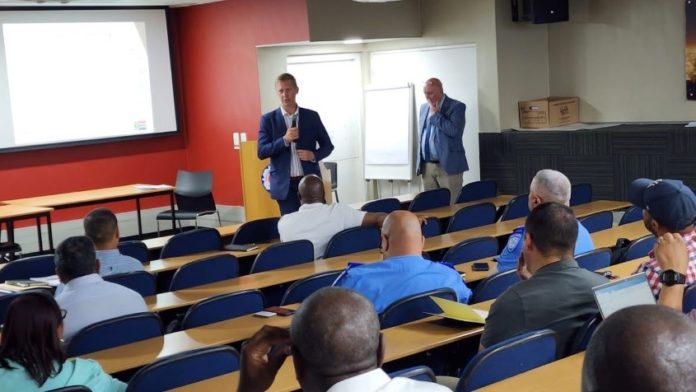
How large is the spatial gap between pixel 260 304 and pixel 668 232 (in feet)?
6.46

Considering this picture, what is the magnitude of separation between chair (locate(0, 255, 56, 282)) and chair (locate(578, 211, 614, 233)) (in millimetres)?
3541

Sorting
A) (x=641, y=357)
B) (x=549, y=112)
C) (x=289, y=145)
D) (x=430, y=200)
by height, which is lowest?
(x=430, y=200)

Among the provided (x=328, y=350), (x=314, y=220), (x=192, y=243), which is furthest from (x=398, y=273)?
(x=192, y=243)

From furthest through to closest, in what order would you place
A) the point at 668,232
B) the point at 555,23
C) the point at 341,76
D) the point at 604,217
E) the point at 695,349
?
the point at 341,76, the point at 555,23, the point at 604,217, the point at 668,232, the point at 695,349

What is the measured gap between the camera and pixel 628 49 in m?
10.3

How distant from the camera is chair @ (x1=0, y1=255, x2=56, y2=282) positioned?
19.6 feet

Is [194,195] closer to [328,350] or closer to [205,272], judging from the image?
[205,272]

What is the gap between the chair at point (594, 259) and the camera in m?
4.85

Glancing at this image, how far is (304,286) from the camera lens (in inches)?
189

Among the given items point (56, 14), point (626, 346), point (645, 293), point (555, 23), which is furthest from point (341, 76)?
point (626, 346)

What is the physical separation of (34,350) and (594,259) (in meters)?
2.86

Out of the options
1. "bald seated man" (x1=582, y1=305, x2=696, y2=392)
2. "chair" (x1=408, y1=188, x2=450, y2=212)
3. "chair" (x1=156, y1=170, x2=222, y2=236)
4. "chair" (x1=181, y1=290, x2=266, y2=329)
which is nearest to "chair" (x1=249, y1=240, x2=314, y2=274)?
"chair" (x1=181, y1=290, x2=266, y2=329)

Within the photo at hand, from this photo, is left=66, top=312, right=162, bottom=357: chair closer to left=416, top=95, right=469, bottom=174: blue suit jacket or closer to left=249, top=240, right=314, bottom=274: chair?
left=249, top=240, right=314, bottom=274: chair

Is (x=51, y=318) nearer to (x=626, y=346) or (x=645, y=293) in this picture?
(x=645, y=293)
